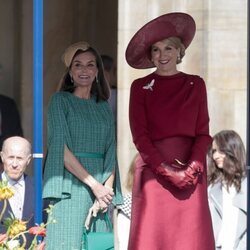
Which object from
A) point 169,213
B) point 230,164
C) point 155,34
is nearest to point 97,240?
point 169,213

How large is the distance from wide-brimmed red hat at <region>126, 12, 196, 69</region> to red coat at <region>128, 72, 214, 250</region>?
0.21m

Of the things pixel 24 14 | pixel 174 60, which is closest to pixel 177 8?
pixel 24 14

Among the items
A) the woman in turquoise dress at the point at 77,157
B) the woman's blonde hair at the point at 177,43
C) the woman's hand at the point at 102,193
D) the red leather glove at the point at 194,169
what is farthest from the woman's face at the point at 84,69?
the red leather glove at the point at 194,169

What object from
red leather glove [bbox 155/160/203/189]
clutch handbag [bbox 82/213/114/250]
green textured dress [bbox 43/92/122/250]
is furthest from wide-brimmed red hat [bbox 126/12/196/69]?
clutch handbag [bbox 82/213/114/250]

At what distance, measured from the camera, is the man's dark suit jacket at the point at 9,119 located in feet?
35.0

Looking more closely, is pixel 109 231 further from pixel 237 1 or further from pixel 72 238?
pixel 237 1

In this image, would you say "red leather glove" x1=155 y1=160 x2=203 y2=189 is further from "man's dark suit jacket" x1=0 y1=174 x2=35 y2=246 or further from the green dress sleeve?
"man's dark suit jacket" x1=0 y1=174 x2=35 y2=246

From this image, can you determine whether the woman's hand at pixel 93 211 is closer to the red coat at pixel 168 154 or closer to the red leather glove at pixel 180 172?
the red coat at pixel 168 154

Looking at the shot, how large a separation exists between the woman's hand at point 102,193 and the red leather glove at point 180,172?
31cm

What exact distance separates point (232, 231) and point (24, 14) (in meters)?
3.49

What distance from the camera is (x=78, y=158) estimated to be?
300 inches

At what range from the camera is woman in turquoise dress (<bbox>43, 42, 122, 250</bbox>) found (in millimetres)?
7566

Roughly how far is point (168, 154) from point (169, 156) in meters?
0.01

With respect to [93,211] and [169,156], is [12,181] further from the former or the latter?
[169,156]
